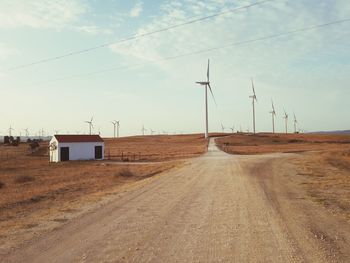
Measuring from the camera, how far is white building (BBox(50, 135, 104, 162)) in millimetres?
65938

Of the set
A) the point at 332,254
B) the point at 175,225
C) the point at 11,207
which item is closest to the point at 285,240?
the point at 332,254

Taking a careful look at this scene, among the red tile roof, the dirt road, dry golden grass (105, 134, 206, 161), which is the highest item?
the red tile roof

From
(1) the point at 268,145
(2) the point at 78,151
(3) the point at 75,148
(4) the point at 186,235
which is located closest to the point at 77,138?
(3) the point at 75,148

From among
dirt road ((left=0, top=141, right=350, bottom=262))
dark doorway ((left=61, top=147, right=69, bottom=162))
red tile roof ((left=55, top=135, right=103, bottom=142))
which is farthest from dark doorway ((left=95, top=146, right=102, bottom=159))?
dirt road ((left=0, top=141, right=350, bottom=262))

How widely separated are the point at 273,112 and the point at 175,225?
6154 inches

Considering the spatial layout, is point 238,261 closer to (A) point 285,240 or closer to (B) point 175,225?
(A) point 285,240

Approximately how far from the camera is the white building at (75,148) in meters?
65.9

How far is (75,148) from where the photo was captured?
220ft

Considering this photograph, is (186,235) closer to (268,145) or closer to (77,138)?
(77,138)

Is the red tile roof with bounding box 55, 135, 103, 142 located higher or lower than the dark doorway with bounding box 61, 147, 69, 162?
higher

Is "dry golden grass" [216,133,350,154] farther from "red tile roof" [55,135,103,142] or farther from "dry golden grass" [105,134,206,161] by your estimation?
"red tile roof" [55,135,103,142]

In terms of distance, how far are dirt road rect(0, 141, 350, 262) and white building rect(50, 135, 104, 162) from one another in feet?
163

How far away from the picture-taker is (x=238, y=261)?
30.2 ft

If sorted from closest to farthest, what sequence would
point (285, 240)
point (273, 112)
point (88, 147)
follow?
point (285, 240) → point (88, 147) → point (273, 112)
